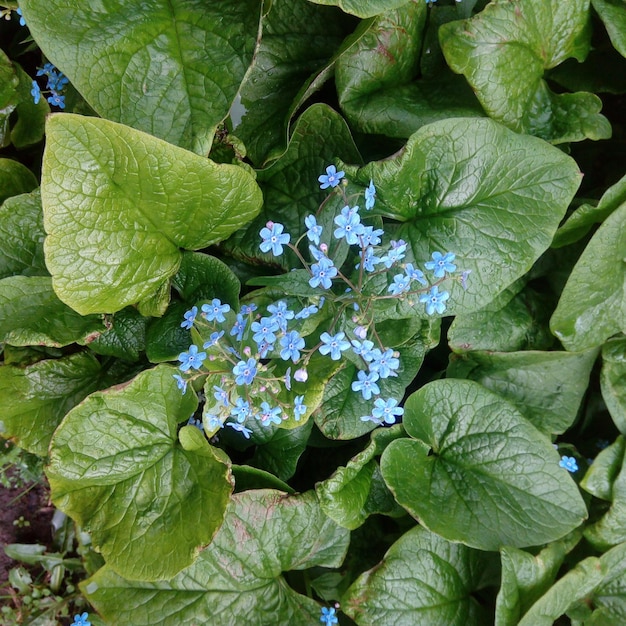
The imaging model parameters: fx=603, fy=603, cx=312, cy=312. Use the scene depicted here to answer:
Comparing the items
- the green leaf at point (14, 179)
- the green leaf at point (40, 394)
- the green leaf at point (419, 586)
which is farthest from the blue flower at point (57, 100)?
the green leaf at point (419, 586)

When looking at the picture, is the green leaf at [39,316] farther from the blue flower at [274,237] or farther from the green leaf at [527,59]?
the green leaf at [527,59]

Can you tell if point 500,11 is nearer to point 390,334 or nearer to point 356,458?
point 390,334

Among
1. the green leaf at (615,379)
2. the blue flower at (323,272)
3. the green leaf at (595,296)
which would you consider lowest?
the green leaf at (615,379)

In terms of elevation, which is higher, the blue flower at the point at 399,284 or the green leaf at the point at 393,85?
the green leaf at the point at 393,85

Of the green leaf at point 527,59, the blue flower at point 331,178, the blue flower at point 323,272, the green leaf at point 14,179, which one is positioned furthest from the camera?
the green leaf at point 14,179

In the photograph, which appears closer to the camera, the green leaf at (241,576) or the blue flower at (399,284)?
the blue flower at (399,284)
